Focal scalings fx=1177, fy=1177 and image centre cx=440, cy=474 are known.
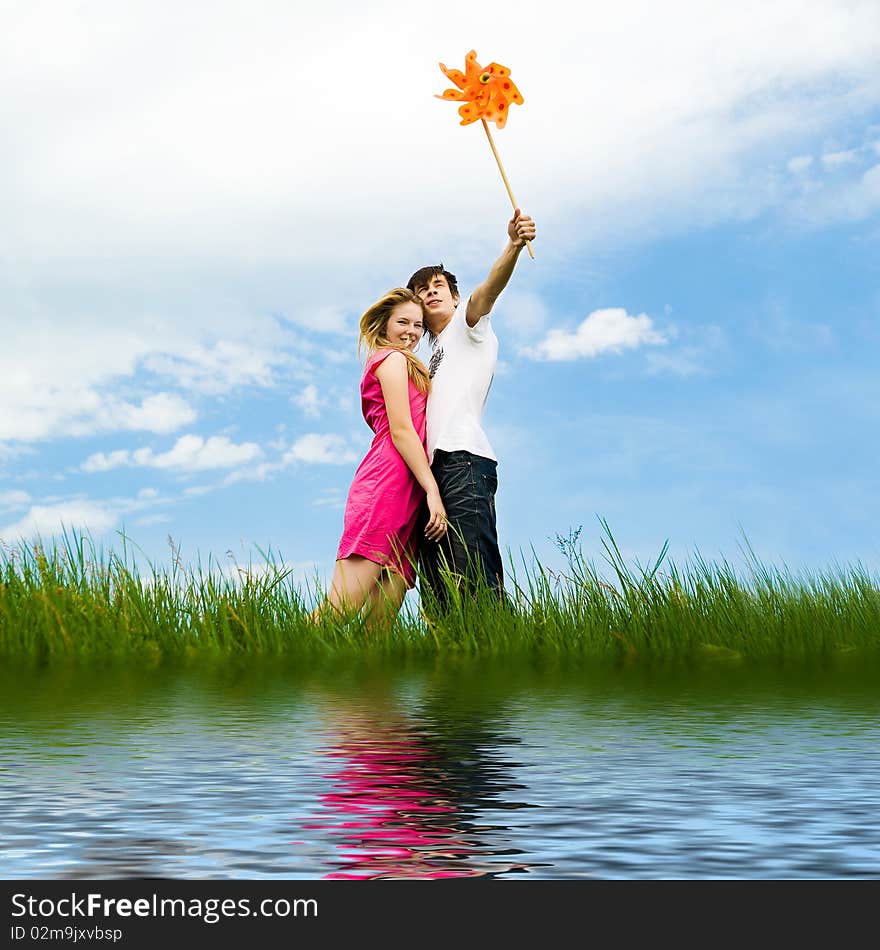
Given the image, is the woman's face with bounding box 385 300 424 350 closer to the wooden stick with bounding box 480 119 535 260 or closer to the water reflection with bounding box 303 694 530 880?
the wooden stick with bounding box 480 119 535 260

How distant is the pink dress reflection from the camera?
6.61 ft

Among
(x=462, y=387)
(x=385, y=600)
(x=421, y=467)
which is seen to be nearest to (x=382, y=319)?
(x=462, y=387)

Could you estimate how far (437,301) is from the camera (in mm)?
7465

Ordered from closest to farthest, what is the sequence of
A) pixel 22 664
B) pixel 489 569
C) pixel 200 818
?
pixel 200 818
pixel 22 664
pixel 489 569

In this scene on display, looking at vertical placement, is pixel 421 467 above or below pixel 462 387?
below

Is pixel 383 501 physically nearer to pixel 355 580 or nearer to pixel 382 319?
pixel 355 580

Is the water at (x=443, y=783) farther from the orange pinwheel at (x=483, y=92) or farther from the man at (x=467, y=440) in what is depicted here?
the orange pinwheel at (x=483, y=92)

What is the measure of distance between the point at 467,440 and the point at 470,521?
484 millimetres

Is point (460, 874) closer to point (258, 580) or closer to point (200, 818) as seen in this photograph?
point (200, 818)

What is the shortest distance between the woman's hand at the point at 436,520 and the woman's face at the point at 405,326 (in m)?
1.06

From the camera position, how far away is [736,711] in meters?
4.16

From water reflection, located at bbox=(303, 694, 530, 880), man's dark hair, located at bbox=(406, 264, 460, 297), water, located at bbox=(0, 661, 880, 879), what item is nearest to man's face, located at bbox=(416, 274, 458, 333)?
man's dark hair, located at bbox=(406, 264, 460, 297)
